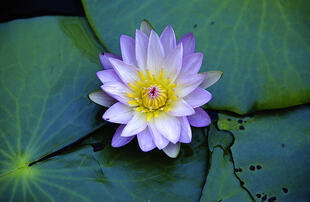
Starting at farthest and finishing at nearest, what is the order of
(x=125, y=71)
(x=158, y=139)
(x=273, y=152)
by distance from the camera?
(x=273, y=152) < (x=125, y=71) < (x=158, y=139)

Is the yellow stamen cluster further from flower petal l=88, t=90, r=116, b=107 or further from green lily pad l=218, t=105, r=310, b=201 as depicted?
green lily pad l=218, t=105, r=310, b=201

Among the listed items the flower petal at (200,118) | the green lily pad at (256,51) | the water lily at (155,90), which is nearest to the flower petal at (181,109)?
the water lily at (155,90)

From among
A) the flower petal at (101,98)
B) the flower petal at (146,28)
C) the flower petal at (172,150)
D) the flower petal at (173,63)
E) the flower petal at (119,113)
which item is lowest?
the flower petal at (172,150)

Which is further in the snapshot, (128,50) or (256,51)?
(256,51)

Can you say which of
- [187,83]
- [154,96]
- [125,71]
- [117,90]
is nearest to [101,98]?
[117,90]

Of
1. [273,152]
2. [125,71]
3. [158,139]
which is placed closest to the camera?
[158,139]

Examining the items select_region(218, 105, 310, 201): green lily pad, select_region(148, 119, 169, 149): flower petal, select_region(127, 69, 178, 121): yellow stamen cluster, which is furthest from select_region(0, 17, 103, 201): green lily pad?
select_region(218, 105, 310, 201): green lily pad

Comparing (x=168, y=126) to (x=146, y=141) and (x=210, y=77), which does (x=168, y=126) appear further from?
(x=210, y=77)

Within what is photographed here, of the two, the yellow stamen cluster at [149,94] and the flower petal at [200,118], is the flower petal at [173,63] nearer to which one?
the yellow stamen cluster at [149,94]
